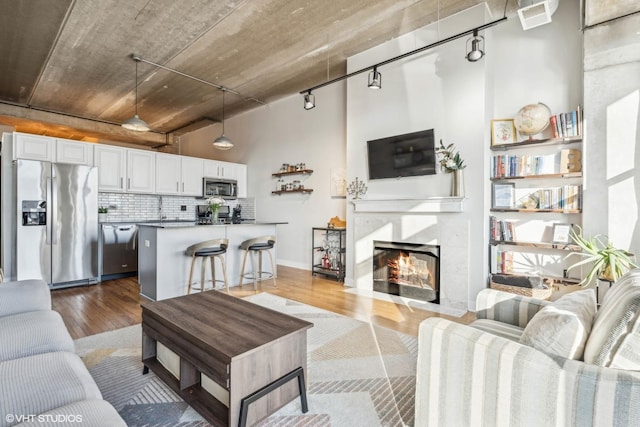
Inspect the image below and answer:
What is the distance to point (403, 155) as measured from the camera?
Result: 4.16m

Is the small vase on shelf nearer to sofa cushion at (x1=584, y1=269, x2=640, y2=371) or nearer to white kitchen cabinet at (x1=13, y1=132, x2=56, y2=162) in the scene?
sofa cushion at (x1=584, y1=269, x2=640, y2=371)

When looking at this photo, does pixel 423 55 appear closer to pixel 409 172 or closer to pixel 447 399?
pixel 409 172

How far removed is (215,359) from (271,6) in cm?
360

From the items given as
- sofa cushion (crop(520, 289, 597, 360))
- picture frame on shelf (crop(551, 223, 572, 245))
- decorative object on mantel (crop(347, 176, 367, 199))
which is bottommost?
sofa cushion (crop(520, 289, 597, 360))

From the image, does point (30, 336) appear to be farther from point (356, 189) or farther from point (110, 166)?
point (110, 166)

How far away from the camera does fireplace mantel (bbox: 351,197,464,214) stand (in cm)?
369

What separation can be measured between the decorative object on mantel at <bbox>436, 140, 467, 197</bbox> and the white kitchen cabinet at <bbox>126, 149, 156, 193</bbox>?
17.2 ft

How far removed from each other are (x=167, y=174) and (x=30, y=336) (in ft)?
16.6

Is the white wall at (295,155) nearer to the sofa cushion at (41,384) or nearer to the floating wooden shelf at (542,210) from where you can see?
the floating wooden shelf at (542,210)

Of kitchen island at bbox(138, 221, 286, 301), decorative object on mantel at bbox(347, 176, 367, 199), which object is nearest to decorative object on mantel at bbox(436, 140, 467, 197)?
decorative object on mantel at bbox(347, 176, 367, 199)

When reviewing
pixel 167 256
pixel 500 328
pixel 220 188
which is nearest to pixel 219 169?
pixel 220 188

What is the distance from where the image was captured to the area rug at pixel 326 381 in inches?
68.2

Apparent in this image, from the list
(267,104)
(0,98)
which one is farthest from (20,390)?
(0,98)

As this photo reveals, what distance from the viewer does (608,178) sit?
287 cm
